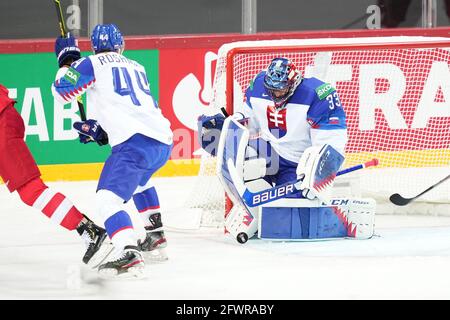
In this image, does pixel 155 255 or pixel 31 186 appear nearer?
pixel 31 186

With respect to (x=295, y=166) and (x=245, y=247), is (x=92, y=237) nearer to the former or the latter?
(x=245, y=247)

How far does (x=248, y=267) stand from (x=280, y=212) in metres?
0.64

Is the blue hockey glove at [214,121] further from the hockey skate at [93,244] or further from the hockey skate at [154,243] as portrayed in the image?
the hockey skate at [93,244]

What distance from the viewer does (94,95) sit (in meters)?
4.92

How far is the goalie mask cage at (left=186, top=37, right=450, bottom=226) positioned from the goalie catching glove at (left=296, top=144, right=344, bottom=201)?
981mm

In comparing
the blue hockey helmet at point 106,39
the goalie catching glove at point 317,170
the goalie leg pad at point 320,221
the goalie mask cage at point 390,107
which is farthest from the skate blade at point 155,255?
the goalie mask cage at point 390,107

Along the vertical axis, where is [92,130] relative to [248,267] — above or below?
above

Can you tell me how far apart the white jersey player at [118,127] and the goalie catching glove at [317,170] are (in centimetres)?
76

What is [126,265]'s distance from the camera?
182 inches

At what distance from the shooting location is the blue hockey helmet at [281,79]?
5535mm

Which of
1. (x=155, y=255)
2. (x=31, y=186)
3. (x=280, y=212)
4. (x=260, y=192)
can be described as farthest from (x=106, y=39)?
(x=280, y=212)

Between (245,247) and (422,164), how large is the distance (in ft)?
5.87

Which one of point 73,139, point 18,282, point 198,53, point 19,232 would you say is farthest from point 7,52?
point 18,282

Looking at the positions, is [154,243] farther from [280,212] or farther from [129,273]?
[280,212]
